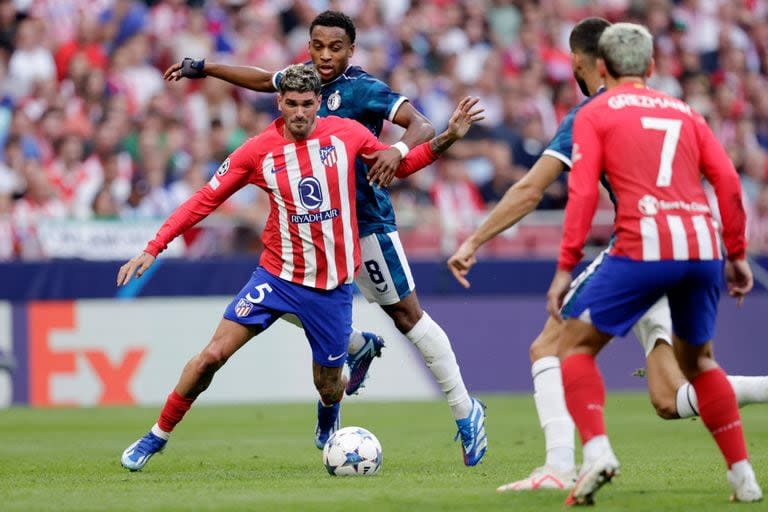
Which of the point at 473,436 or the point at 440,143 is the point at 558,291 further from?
the point at 473,436

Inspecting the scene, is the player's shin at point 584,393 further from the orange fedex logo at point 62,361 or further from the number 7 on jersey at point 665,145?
the orange fedex logo at point 62,361

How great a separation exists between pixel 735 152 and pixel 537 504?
45.2 ft

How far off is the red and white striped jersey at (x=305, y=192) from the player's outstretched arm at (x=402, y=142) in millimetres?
96

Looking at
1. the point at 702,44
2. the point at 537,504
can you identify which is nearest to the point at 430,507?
the point at 537,504

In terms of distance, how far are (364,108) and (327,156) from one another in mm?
738

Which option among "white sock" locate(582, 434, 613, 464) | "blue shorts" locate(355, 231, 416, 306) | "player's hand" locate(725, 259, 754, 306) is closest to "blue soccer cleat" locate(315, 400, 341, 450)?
"blue shorts" locate(355, 231, 416, 306)

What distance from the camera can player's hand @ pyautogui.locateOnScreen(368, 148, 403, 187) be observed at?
8594mm

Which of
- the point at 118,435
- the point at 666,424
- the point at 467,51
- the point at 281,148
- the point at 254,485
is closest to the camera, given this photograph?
the point at 254,485

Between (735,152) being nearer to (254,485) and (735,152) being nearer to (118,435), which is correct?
(118,435)

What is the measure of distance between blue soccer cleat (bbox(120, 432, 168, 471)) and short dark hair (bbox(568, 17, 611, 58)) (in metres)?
3.54

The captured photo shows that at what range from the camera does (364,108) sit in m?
9.36

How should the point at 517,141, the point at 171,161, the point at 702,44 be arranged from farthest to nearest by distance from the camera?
the point at 702,44, the point at 517,141, the point at 171,161

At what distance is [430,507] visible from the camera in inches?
266

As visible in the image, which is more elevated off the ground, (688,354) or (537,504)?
(688,354)
